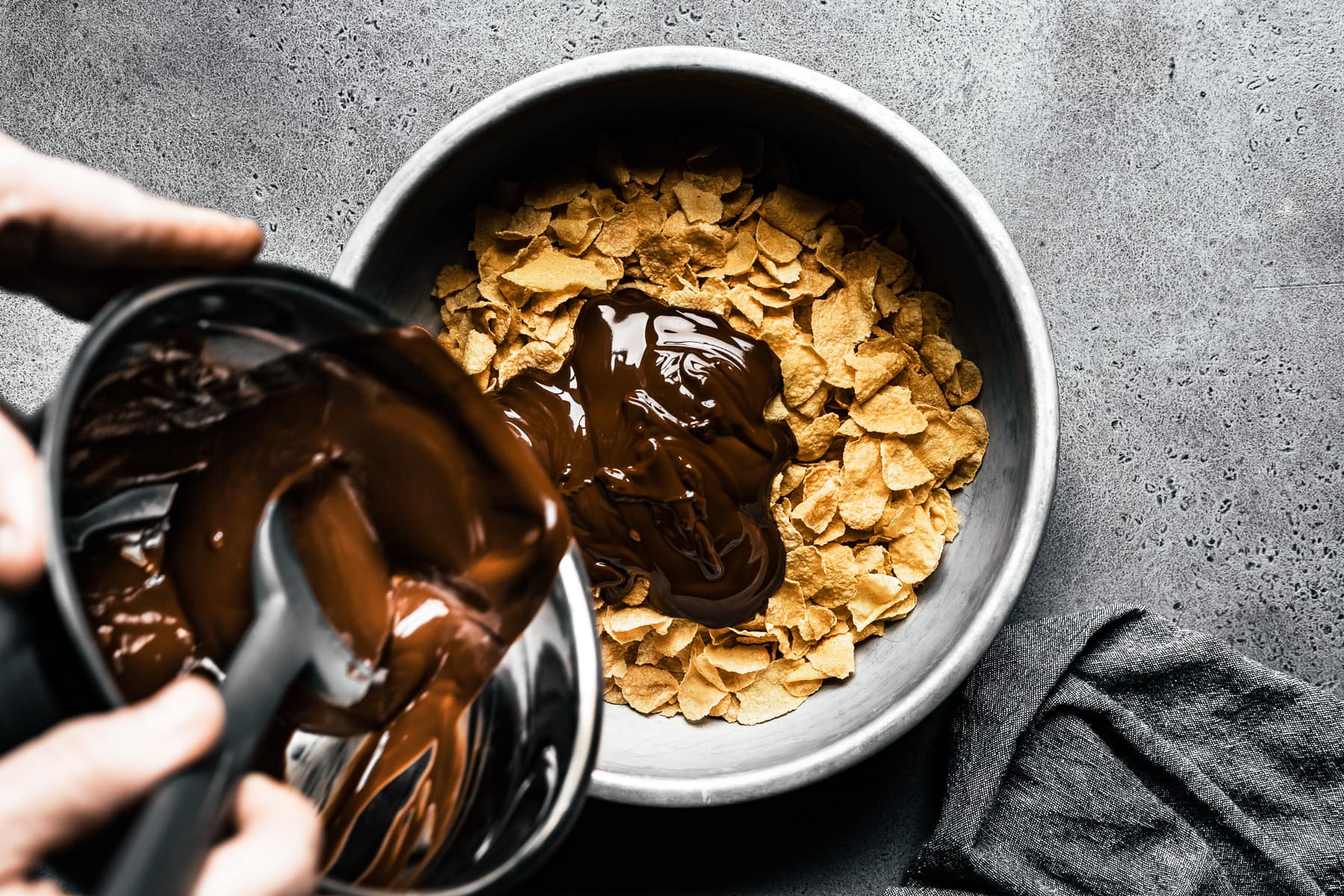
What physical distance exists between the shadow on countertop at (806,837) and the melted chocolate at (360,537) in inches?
17.6

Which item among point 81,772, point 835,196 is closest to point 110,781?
point 81,772

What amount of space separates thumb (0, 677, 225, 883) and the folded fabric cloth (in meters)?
0.84

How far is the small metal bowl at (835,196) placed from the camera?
0.94 metres

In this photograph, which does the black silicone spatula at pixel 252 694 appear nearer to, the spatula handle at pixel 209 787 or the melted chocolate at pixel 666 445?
the spatula handle at pixel 209 787

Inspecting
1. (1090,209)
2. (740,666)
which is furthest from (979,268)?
(740,666)

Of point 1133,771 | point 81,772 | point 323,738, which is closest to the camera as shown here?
point 81,772

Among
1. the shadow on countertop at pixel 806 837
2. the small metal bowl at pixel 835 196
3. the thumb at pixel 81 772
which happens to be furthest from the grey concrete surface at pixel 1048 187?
the thumb at pixel 81 772

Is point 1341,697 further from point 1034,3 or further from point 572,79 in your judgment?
point 572,79

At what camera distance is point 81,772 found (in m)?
0.50

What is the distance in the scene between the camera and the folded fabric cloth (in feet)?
3.60

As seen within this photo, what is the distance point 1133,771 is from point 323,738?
88cm

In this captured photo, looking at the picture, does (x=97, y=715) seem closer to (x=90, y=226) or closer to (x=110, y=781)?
(x=110, y=781)

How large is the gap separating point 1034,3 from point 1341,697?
87cm

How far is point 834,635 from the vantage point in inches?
42.6
